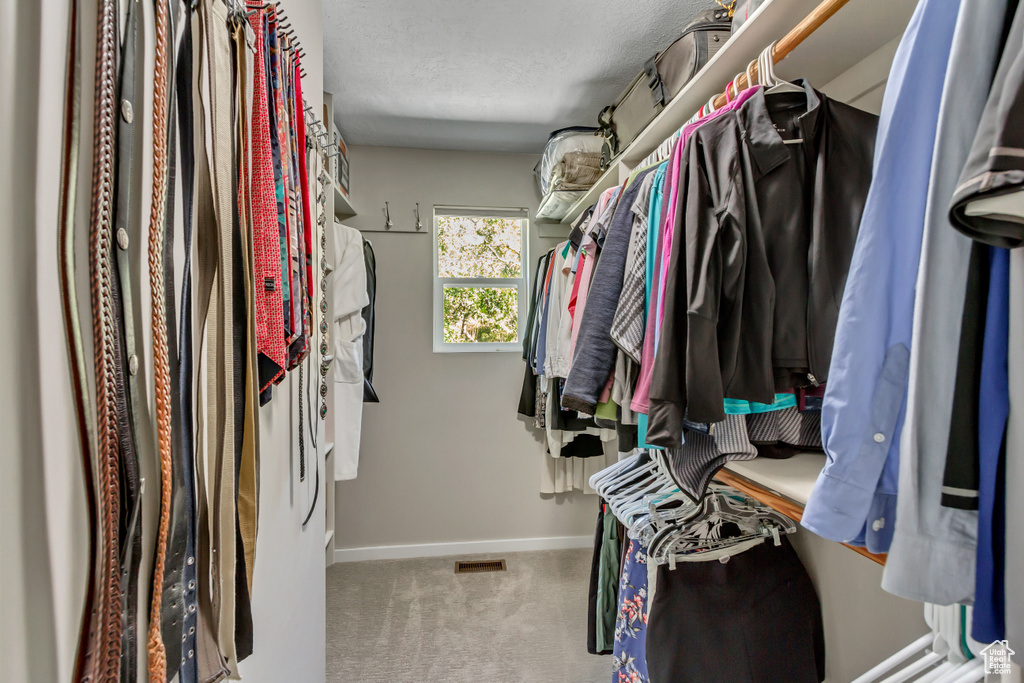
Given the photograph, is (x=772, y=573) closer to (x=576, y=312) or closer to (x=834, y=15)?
(x=576, y=312)

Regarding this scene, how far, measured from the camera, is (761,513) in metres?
1.20

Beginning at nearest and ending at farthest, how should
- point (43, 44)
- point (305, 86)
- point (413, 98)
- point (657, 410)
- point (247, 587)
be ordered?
point (43, 44)
point (247, 587)
point (657, 410)
point (305, 86)
point (413, 98)

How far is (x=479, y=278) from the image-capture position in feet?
9.52

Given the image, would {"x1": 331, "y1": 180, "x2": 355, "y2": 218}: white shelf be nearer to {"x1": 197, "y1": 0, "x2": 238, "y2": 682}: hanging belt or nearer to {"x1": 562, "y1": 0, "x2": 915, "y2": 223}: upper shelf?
{"x1": 197, "y1": 0, "x2": 238, "y2": 682}: hanging belt

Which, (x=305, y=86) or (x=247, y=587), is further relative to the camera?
(x=305, y=86)

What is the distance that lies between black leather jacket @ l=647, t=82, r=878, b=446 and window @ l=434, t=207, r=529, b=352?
2097 millimetres

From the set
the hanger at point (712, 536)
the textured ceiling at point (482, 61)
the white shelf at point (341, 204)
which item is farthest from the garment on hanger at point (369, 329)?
the hanger at point (712, 536)

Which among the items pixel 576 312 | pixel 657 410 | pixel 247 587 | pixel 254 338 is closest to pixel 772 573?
pixel 657 410

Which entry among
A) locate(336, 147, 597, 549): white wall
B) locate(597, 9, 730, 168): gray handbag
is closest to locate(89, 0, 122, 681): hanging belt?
locate(597, 9, 730, 168): gray handbag

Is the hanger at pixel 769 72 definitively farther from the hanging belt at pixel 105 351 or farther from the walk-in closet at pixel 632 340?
the hanging belt at pixel 105 351

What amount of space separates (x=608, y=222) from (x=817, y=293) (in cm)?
54

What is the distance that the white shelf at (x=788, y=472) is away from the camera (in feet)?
2.45

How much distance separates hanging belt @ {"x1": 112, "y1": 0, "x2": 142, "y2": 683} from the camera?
0.43 meters

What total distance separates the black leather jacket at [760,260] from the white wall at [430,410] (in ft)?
6.90
